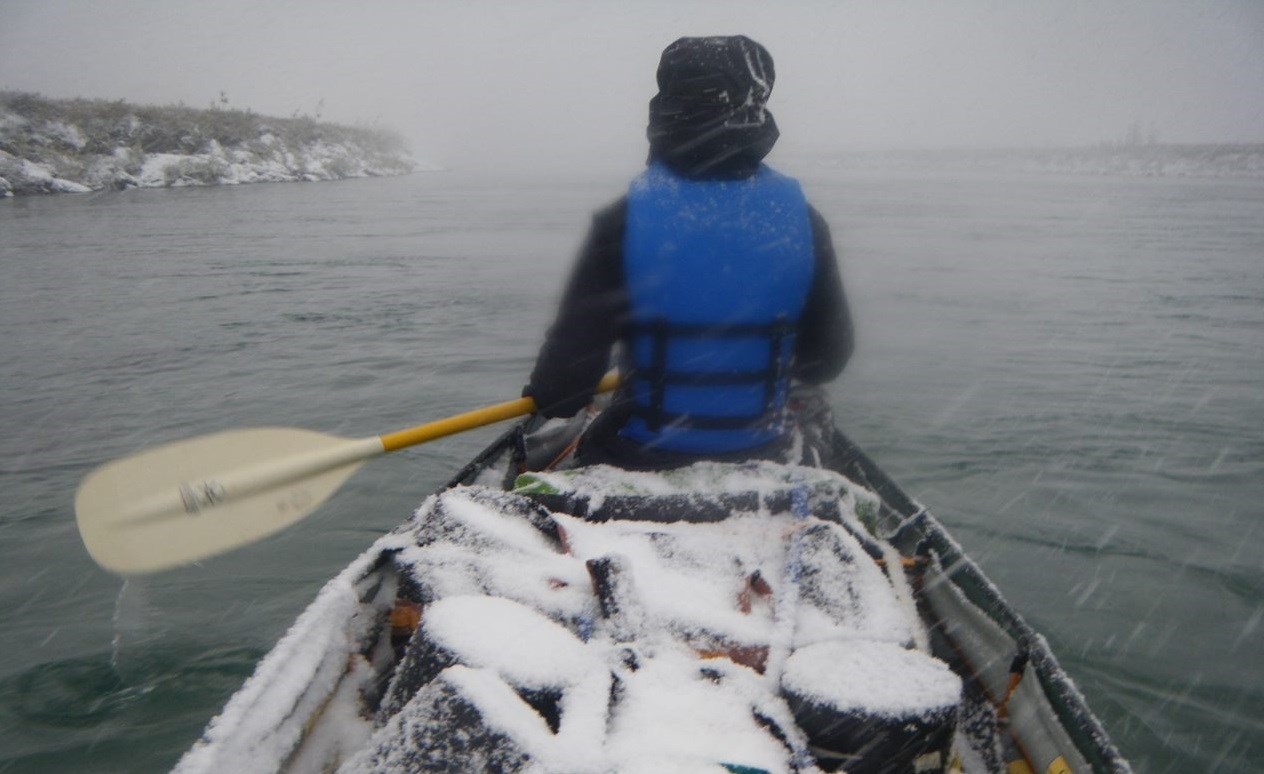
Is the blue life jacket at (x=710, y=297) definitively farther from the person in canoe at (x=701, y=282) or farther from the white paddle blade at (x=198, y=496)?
the white paddle blade at (x=198, y=496)

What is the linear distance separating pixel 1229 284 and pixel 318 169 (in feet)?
167

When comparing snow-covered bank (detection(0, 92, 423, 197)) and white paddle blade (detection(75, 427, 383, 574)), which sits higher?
snow-covered bank (detection(0, 92, 423, 197))

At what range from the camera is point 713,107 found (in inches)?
93.6

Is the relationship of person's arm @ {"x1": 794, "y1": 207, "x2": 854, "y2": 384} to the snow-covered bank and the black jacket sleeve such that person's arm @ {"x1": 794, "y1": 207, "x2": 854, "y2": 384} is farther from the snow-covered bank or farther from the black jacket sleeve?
the snow-covered bank

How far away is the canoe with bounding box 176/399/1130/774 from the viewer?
1.51m

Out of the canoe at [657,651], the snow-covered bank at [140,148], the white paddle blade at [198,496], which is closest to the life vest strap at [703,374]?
the canoe at [657,651]

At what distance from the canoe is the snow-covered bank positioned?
116 ft

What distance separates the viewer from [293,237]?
63.2 ft

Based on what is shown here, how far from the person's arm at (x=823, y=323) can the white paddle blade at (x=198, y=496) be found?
1916 millimetres

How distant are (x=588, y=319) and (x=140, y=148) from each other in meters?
44.2

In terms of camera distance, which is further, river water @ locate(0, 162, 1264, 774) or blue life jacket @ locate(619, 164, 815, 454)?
river water @ locate(0, 162, 1264, 774)

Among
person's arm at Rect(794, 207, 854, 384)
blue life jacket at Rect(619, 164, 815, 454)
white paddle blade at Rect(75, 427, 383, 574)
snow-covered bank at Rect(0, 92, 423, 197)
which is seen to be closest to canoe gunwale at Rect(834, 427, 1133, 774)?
person's arm at Rect(794, 207, 854, 384)

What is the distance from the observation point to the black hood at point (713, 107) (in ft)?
7.73

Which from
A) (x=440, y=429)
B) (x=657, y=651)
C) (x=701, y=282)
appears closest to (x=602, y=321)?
(x=701, y=282)
